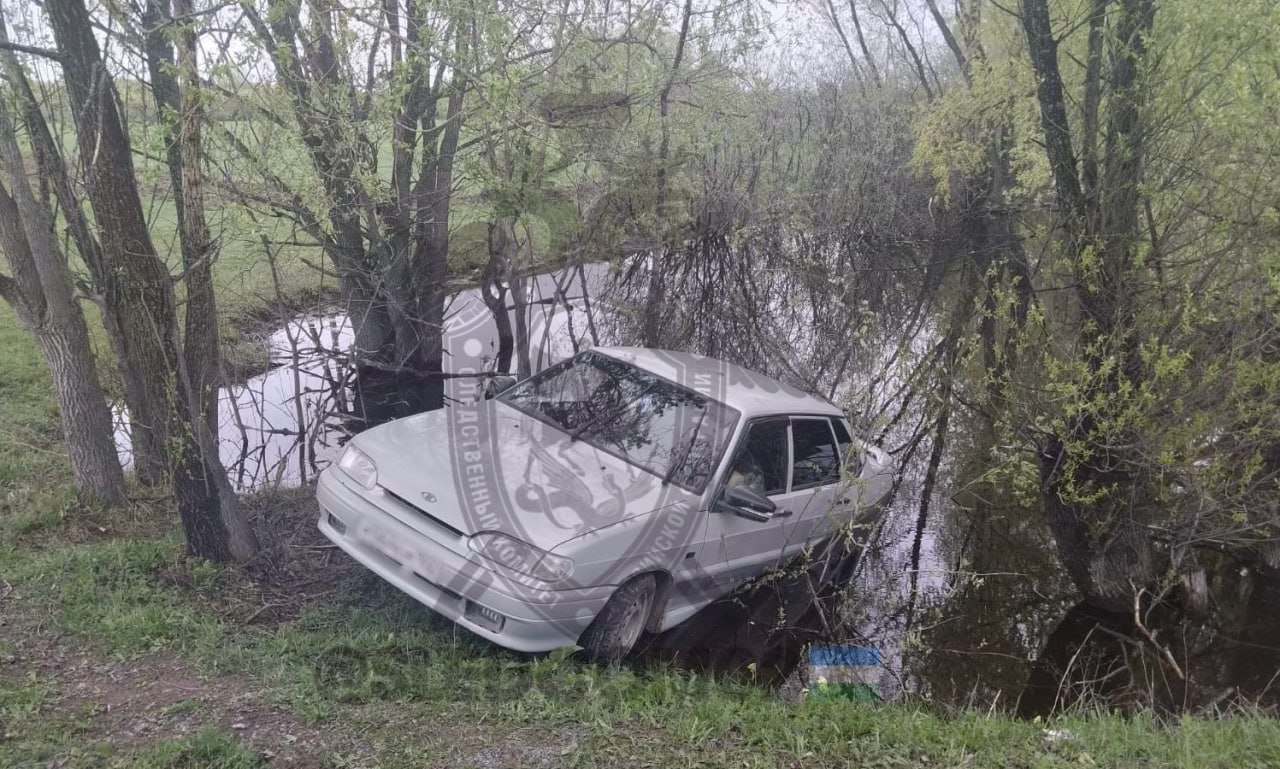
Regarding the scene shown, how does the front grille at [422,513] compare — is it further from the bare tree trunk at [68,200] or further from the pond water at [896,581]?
the bare tree trunk at [68,200]

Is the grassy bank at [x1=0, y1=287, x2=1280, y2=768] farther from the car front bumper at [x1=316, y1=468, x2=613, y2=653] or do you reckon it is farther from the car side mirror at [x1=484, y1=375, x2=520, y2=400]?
the car side mirror at [x1=484, y1=375, x2=520, y2=400]

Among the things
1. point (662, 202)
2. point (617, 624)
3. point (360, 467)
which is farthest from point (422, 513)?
point (662, 202)

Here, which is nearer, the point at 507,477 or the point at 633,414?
the point at 507,477

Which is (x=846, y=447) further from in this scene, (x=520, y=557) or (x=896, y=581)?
(x=520, y=557)

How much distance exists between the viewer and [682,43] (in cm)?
1038

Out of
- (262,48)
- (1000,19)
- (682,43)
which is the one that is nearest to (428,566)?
(262,48)

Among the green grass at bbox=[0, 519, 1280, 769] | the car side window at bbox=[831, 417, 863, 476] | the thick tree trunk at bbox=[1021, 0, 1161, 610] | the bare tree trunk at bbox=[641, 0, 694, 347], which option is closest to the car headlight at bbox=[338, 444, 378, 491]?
the green grass at bbox=[0, 519, 1280, 769]

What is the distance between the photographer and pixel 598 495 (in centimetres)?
510

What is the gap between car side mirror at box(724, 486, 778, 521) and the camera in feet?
17.6

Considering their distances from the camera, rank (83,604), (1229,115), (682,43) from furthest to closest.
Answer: (682,43), (1229,115), (83,604)

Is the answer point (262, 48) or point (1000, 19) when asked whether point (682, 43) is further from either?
point (262, 48)

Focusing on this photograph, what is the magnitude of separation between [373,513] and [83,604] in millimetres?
1722

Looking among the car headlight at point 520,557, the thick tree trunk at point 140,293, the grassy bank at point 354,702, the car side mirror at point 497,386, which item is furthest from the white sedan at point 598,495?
the thick tree trunk at point 140,293

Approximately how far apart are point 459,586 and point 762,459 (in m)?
2.26
